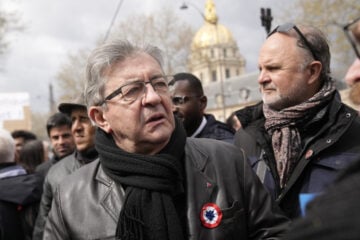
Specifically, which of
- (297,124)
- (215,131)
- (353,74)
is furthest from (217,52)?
(353,74)

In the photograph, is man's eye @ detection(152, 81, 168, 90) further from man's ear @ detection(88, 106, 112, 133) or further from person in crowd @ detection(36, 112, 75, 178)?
person in crowd @ detection(36, 112, 75, 178)

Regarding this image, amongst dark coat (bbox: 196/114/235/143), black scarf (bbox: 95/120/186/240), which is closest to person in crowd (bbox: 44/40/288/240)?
black scarf (bbox: 95/120/186/240)

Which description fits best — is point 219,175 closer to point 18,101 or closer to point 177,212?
point 177,212

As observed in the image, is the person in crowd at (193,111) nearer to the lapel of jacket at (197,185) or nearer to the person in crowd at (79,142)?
the person in crowd at (79,142)

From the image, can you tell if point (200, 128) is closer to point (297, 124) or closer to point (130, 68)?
point (297, 124)

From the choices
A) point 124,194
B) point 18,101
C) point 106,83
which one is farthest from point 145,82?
point 18,101

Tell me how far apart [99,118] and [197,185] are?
70 cm

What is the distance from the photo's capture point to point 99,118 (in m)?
2.49

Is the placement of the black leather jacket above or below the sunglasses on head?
below

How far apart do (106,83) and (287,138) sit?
104cm

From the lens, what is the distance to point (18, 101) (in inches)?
355

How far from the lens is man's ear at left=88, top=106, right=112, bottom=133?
2445 mm

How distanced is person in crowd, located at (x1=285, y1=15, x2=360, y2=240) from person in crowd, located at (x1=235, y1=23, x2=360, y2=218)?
A: 166cm

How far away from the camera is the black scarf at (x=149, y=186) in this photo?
2.00 metres
